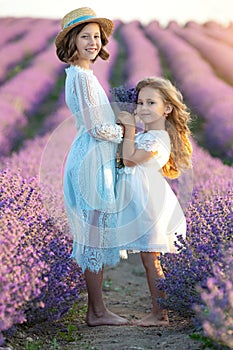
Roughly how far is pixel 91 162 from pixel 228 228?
2.50 ft

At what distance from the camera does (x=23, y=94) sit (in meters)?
11.0

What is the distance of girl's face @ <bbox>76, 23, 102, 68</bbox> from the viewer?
347cm

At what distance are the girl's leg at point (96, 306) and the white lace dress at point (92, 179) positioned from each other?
0.19 ft

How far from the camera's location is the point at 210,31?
57.2 ft

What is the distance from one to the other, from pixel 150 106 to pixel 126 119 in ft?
0.58

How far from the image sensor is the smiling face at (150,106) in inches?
137

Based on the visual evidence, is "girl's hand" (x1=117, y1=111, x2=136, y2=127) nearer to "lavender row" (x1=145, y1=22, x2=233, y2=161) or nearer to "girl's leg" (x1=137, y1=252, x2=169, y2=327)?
"girl's leg" (x1=137, y1=252, x2=169, y2=327)

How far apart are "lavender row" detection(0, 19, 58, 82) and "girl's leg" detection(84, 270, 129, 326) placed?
9.52 m

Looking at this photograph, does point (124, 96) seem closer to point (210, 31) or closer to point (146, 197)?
point (146, 197)

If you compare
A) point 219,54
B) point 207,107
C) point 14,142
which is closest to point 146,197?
point 14,142

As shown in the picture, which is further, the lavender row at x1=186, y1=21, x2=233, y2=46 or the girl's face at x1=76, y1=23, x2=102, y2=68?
the lavender row at x1=186, y1=21, x2=233, y2=46

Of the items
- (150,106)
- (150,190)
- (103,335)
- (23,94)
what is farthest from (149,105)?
(23,94)

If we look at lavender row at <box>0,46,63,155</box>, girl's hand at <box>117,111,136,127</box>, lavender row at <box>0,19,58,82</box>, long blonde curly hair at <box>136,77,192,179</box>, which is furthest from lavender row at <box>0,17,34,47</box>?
girl's hand at <box>117,111,136,127</box>

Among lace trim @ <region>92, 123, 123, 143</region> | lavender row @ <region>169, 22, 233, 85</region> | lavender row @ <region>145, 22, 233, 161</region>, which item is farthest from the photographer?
lavender row @ <region>169, 22, 233, 85</region>
